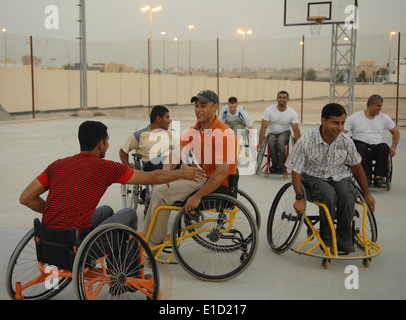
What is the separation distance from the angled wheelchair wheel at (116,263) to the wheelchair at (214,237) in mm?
Result: 547

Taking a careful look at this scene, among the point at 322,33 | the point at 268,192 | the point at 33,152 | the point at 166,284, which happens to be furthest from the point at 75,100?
the point at 166,284

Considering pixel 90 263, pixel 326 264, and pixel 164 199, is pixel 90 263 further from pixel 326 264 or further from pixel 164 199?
pixel 326 264

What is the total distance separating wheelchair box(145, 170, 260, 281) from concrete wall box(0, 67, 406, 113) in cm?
2179

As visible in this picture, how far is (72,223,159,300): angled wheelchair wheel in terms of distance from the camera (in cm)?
306

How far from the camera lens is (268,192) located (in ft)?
23.8

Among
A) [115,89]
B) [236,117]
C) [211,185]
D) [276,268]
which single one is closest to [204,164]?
[211,185]

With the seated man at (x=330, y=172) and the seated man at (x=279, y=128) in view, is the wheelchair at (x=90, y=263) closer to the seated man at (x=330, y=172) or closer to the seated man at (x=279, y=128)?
the seated man at (x=330, y=172)

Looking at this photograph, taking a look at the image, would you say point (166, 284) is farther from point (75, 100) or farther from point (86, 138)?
point (75, 100)

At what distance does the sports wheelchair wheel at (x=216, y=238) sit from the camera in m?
3.88

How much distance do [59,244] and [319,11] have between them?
16450 mm

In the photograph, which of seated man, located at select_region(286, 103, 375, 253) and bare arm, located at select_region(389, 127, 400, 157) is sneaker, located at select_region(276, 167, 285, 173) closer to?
bare arm, located at select_region(389, 127, 400, 157)

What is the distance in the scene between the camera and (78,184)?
3182mm

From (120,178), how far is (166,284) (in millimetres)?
982

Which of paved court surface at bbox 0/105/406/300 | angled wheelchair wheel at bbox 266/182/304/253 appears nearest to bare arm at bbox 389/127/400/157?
paved court surface at bbox 0/105/406/300
